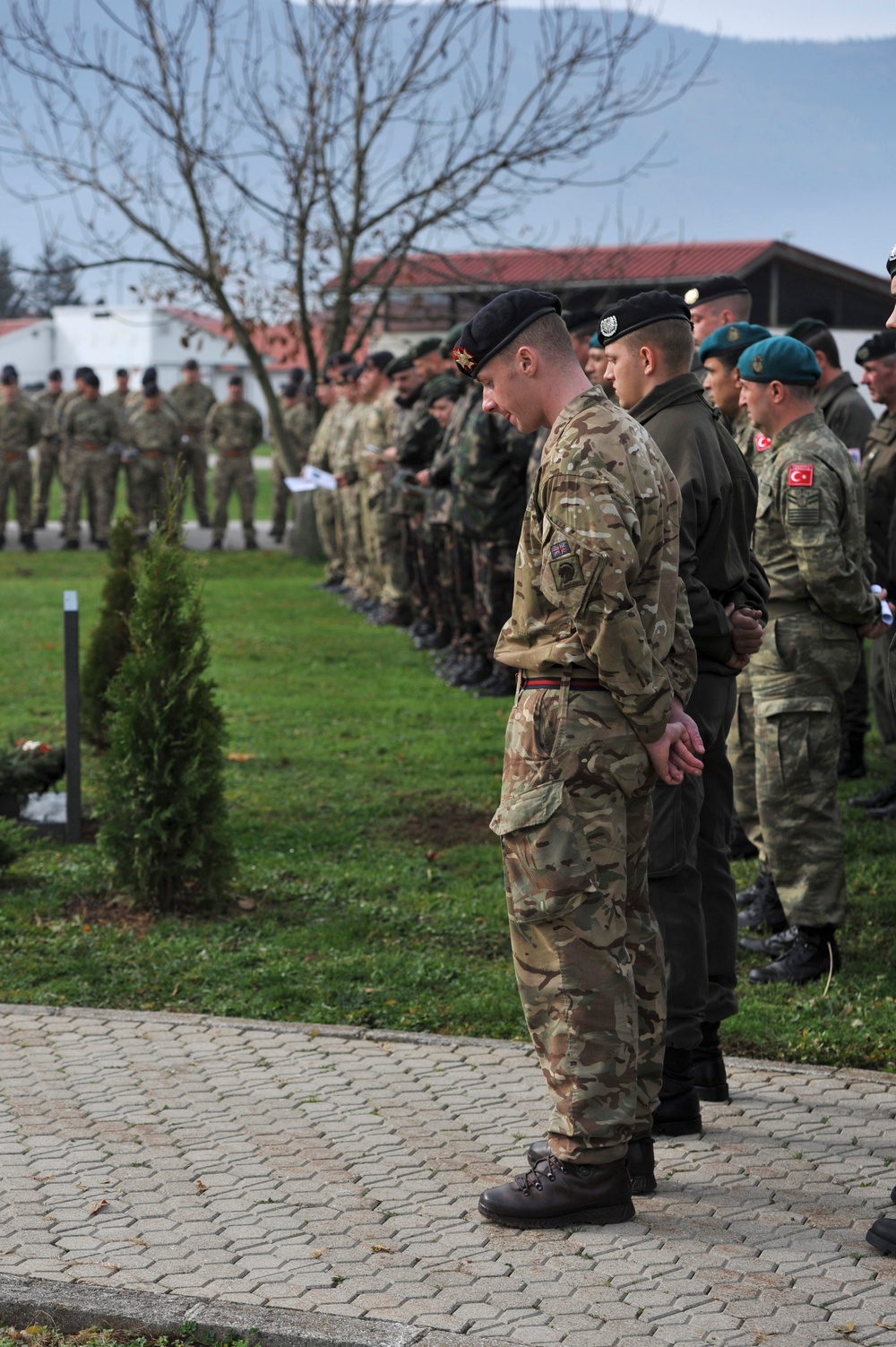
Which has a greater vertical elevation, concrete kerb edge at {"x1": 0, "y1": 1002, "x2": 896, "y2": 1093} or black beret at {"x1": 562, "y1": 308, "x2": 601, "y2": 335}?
black beret at {"x1": 562, "y1": 308, "x2": 601, "y2": 335}

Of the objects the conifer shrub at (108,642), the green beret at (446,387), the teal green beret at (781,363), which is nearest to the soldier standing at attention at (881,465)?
the teal green beret at (781,363)

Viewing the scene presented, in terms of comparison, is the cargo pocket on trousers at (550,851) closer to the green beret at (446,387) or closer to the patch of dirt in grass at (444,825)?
the patch of dirt in grass at (444,825)

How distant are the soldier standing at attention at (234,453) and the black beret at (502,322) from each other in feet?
70.3

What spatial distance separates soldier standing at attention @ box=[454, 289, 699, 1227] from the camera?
391cm

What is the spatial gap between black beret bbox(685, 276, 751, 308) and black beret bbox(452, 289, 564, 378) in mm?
3394

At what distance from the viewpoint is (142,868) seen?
702cm

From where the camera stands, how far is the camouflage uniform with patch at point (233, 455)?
83.0 feet

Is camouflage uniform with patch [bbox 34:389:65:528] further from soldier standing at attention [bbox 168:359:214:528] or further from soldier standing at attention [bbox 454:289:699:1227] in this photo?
soldier standing at attention [bbox 454:289:699:1227]

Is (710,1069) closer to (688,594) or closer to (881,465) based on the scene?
(688,594)

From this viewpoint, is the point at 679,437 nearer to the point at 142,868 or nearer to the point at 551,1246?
the point at 551,1246

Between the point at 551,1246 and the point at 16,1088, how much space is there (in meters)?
1.97

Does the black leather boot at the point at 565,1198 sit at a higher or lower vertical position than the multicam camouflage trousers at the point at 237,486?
lower

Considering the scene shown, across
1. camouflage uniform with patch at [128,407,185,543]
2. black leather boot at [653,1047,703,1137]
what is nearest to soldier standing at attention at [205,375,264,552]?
camouflage uniform with patch at [128,407,185,543]

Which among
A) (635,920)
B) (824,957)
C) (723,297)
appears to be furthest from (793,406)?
(635,920)
